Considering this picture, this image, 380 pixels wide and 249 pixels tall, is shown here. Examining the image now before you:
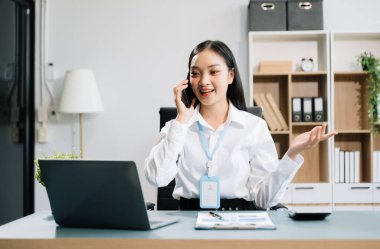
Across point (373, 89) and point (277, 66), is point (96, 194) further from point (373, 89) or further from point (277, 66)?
point (373, 89)

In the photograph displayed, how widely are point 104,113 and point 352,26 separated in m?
2.24

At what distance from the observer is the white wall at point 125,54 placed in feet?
15.1

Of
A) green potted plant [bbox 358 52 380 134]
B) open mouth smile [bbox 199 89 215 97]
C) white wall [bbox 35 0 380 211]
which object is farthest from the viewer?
white wall [bbox 35 0 380 211]

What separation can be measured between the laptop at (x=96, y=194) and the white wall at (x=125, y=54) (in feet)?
10.2

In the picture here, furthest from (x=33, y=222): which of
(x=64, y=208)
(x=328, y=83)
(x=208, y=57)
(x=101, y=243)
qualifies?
(x=328, y=83)

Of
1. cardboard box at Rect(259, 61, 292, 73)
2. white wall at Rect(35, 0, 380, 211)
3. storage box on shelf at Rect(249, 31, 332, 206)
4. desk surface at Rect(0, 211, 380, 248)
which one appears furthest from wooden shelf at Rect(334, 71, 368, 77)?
desk surface at Rect(0, 211, 380, 248)

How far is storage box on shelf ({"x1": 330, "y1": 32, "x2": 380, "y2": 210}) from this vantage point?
4.23 metres

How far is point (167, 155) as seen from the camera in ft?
6.70

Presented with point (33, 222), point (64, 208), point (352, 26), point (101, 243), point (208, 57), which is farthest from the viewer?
point (352, 26)

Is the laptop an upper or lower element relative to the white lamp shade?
lower

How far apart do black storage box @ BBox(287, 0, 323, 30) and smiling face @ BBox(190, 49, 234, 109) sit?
224cm

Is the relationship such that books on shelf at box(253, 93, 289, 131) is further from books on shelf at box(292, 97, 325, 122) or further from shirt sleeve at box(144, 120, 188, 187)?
shirt sleeve at box(144, 120, 188, 187)

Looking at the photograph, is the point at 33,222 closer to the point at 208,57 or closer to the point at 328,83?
the point at 208,57

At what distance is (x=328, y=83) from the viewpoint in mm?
4238
